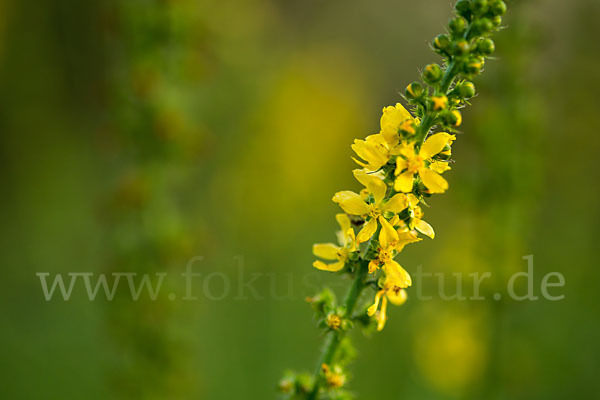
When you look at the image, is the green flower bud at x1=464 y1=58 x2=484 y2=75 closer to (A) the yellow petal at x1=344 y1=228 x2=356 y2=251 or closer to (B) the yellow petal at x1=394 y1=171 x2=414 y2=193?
(B) the yellow petal at x1=394 y1=171 x2=414 y2=193

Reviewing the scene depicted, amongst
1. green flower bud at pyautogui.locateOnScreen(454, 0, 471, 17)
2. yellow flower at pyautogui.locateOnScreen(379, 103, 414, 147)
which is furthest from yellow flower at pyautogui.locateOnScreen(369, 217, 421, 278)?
green flower bud at pyautogui.locateOnScreen(454, 0, 471, 17)

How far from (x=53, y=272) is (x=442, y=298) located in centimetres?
757

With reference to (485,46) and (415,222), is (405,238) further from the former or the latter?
(485,46)

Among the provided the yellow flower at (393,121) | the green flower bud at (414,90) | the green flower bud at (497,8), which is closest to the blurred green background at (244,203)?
the green flower bud at (497,8)

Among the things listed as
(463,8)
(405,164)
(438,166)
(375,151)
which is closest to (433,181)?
(438,166)

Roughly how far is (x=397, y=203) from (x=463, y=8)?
1272mm

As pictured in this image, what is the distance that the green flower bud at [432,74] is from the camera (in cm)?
335

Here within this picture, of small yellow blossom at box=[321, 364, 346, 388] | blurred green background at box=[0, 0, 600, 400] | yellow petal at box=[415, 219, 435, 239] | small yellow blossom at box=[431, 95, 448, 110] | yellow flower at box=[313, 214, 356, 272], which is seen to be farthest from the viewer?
blurred green background at box=[0, 0, 600, 400]

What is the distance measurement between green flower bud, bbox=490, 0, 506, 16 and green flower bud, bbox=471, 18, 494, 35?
0.08 m

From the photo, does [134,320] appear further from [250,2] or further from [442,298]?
[250,2]

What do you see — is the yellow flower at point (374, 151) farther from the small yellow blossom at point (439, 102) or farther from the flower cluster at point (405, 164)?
the small yellow blossom at point (439, 102)

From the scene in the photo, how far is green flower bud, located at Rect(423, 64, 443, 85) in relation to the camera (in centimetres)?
335

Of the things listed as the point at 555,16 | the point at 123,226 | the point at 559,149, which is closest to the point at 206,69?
the point at 123,226

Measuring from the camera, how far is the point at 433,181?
348 centimetres
